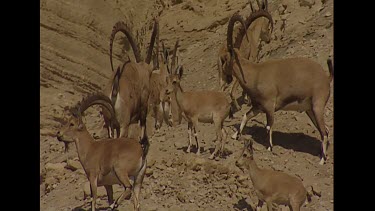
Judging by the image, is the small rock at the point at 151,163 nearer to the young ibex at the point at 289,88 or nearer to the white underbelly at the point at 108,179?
the white underbelly at the point at 108,179

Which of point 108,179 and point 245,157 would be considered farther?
point 245,157

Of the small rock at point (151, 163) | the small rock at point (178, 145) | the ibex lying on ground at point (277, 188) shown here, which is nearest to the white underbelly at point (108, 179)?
the small rock at point (151, 163)

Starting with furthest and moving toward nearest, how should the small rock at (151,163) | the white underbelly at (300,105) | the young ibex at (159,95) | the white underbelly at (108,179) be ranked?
Result: the young ibex at (159,95) → the white underbelly at (300,105) → the small rock at (151,163) → the white underbelly at (108,179)

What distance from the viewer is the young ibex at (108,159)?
11180 millimetres

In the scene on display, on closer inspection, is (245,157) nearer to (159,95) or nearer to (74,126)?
(74,126)

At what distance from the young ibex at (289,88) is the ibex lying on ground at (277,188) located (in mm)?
2367

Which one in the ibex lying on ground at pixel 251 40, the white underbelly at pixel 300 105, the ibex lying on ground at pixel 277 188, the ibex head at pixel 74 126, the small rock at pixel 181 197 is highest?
the ibex lying on ground at pixel 251 40

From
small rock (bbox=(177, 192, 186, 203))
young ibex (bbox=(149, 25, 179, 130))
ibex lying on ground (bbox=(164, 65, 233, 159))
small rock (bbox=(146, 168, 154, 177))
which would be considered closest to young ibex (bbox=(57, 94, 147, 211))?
small rock (bbox=(177, 192, 186, 203))

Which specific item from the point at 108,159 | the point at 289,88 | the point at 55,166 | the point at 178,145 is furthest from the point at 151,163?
the point at 289,88

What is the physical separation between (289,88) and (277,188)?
349 cm

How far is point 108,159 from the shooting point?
444 inches

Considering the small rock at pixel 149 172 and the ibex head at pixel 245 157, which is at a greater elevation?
the ibex head at pixel 245 157

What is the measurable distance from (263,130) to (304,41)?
429 cm
